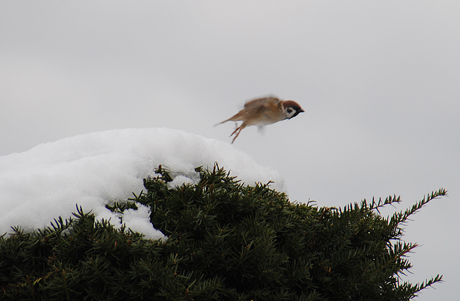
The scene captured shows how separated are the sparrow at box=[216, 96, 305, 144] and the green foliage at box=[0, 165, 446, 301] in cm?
130

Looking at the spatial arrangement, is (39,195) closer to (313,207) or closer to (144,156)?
(144,156)

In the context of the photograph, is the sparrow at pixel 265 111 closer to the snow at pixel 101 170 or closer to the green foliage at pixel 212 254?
Result: the snow at pixel 101 170

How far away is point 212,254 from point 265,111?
2.08 m

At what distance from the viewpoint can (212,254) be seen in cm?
231

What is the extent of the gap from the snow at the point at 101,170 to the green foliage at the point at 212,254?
10 centimetres

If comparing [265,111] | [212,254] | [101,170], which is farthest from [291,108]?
[212,254]

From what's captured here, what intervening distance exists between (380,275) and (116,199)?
172 centimetres

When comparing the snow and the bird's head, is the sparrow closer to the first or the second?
the bird's head

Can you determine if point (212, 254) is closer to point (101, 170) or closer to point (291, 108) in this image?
point (101, 170)

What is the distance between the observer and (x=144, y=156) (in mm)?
2992

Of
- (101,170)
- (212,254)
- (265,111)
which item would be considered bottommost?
(212,254)

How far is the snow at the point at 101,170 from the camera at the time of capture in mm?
2498

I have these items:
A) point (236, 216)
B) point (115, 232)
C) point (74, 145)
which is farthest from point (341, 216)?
point (74, 145)

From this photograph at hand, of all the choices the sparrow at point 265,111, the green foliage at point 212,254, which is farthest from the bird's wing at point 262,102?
the green foliage at point 212,254
